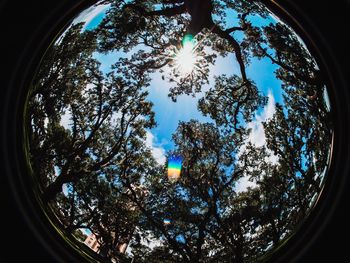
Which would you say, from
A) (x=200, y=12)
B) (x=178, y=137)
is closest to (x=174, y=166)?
(x=178, y=137)

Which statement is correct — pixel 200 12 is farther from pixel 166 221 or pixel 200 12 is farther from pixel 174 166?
pixel 166 221

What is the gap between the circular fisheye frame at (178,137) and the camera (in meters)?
7.13

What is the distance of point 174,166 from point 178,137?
1349mm

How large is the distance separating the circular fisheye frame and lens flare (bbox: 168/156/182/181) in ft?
0.15

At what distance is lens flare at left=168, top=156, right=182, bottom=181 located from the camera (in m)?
10.9

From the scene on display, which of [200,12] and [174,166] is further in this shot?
[174,166]

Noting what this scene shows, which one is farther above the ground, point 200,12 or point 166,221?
point 200,12

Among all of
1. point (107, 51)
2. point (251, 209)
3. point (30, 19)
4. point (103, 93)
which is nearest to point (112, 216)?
point (103, 93)

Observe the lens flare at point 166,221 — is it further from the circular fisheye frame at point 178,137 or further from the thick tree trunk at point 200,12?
the thick tree trunk at point 200,12

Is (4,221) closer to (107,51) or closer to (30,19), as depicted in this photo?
(30,19)

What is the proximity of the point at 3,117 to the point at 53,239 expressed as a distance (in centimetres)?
160

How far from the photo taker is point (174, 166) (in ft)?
36.2

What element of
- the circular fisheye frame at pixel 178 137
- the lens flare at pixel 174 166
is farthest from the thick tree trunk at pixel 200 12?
the lens flare at pixel 174 166

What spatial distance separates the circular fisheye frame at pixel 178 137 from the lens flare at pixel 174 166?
0.05 meters
